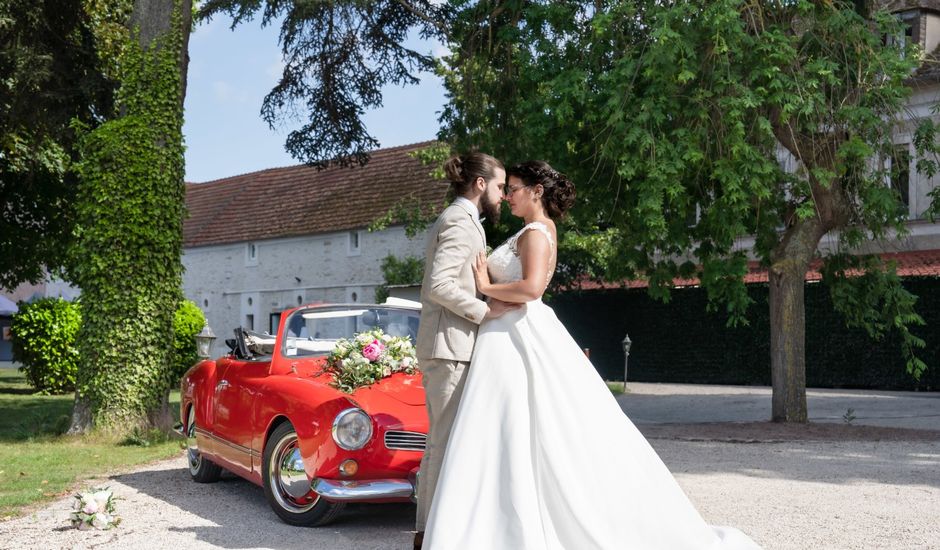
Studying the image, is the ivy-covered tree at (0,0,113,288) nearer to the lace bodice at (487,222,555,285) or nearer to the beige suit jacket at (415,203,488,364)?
the beige suit jacket at (415,203,488,364)

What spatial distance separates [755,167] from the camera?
1268cm

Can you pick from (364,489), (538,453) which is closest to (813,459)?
(364,489)

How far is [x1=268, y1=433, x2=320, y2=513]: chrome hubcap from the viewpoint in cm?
751

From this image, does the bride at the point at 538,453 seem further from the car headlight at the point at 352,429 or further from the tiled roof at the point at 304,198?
the tiled roof at the point at 304,198

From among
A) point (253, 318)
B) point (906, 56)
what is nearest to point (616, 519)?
point (906, 56)

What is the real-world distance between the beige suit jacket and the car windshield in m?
2.73

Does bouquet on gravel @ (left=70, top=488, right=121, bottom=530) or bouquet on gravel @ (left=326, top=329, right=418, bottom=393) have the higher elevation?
bouquet on gravel @ (left=326, top=329, right=418, bottom=393)

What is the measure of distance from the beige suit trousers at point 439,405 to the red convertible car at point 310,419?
1227 mm

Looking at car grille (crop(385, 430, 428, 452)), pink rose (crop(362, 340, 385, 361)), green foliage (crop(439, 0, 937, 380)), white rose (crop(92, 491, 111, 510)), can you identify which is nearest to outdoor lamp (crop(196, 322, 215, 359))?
white rose (crop(92, 491, 111, 510))

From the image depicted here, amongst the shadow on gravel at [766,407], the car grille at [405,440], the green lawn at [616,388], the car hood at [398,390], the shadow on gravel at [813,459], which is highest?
the car hood at [398,390]

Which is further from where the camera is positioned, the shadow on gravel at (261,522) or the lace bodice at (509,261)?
the shadow on gravel at (261,522)

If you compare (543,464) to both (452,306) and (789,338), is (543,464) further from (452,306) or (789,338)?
(789,338)

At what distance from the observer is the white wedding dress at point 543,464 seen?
17.9ft

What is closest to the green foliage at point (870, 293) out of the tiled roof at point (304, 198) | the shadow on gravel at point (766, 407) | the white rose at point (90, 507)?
the shadow on gravel at point (766, 407)
